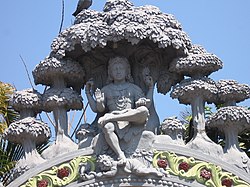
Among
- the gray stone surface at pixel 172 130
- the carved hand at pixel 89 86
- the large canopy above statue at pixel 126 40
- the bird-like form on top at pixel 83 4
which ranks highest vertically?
the bird-like form on top at pixel 83 4

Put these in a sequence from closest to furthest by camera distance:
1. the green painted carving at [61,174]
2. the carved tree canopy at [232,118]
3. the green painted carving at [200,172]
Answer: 1. the green painted carving at [200,172]
2. the green painted carving at [61,174]
3. the carved tree canopy at [232,118]

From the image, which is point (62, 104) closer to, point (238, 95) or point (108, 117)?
point (108, 117)

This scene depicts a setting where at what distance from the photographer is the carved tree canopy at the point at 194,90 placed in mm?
9820

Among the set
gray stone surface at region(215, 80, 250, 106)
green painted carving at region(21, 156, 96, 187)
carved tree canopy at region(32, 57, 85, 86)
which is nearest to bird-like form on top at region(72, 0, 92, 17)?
carved tree canopy at region(32, 57, 85, 86)

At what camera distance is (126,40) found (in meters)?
10.1

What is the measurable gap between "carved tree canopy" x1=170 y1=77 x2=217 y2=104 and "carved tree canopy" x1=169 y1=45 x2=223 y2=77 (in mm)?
136

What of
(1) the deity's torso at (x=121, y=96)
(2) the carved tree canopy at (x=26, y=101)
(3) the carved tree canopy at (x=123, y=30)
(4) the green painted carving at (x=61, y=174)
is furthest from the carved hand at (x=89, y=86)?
(4) the green painted carving at (x=61, y=174)

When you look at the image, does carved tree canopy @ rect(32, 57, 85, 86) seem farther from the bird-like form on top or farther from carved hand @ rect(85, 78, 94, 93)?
the bird-like form on top

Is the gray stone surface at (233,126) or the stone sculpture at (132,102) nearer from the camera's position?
the stone sculpture at (132,102)

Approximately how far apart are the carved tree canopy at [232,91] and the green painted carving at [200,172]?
973mm

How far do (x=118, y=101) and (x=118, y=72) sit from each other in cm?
42

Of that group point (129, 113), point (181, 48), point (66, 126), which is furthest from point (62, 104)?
point (181, 48)

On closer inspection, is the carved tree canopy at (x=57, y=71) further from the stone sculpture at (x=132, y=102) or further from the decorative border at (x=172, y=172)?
the decorative border at (x=172, y=172)

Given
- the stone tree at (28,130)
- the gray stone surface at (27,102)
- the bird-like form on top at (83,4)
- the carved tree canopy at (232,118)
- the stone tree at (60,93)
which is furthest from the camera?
the bird-like form on top at (83,4)
